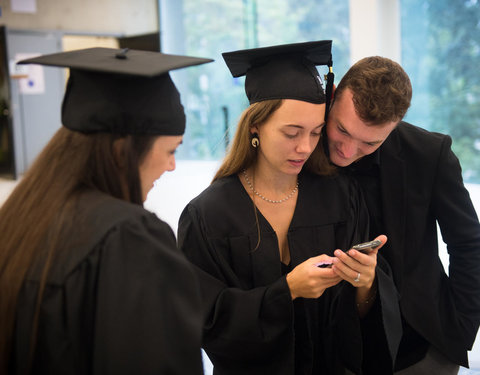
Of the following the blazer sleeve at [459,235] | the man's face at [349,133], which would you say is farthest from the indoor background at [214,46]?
the man's face at [349,133]

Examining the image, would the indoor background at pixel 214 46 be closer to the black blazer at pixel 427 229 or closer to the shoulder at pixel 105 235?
the black blazer at pixel 427 229

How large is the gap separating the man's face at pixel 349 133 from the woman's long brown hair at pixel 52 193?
2.97 feet

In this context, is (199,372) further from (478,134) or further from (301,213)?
(478,134)

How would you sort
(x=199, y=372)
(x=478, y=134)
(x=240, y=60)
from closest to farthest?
(x=199, y=372) < (x=240, y=60) < (x=478, y=134)

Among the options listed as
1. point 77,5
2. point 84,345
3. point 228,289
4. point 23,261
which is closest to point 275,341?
point 228,289

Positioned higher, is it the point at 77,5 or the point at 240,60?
the point at 77,5

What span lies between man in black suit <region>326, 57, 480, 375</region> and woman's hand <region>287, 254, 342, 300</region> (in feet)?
1.25

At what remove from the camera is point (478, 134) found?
18.6 feet

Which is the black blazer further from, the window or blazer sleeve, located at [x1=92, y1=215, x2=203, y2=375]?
the window

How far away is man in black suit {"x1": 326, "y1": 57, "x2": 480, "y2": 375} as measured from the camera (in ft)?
6.58

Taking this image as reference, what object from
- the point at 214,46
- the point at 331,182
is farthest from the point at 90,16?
the point at 331,182

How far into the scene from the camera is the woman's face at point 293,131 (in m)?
1.81

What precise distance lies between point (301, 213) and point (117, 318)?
1.07m

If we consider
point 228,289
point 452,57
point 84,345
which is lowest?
point 228,289
